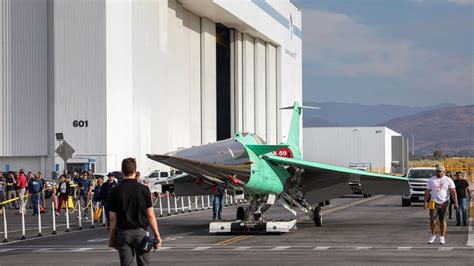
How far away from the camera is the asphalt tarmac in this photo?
18.5m

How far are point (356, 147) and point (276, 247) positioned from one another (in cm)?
9062

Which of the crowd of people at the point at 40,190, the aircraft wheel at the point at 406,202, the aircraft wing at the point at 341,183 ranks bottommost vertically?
the aircraft wheel at the point at 406,202

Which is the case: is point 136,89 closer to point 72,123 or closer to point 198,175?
point 72,123

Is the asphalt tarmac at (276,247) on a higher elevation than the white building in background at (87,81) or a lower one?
lower

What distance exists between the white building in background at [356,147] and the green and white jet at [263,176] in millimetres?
76512

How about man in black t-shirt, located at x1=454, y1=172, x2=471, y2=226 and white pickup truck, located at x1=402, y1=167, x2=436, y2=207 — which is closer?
man in black t-shirt, located at x1=454, y1=172, x2=471, y2=226

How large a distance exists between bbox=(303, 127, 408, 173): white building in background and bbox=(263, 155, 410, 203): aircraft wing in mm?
76170

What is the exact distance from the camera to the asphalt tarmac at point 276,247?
60.8 feet

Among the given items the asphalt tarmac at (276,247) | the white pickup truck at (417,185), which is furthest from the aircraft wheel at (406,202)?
the asphalt tarmac at (276,247)

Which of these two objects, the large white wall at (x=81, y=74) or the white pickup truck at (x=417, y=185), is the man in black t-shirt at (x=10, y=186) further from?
the white pickup truck at (x=417, y=185)

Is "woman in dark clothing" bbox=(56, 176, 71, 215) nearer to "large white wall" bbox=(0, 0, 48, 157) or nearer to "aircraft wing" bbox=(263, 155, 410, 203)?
"aircraft wing" bbox=(263, 155, 410, 203)

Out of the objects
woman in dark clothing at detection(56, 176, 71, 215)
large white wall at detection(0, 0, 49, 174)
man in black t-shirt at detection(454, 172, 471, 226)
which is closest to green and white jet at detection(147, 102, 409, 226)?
man in black t-shirt at detection(454, 172, 471, 226)

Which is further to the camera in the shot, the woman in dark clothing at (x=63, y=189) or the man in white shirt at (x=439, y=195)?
the woman in dark clothing at (x=63, y=189)

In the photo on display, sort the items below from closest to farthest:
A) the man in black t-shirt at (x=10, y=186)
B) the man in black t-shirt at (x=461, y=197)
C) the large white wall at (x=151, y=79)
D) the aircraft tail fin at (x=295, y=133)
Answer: the man in black t-shirt at (x=461, y=197), the aircraft tail fin at (x=295, y=133), the man in black t-shirt at (x=10, y=186), the large white wall at (x=151, y=79)
